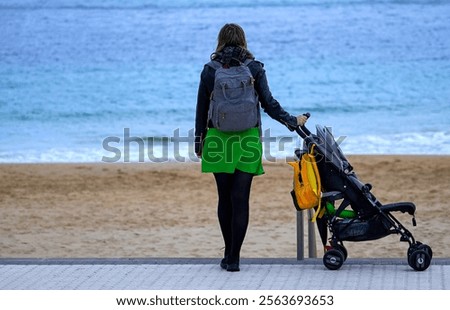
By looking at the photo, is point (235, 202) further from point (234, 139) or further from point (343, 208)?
point (343, 208)

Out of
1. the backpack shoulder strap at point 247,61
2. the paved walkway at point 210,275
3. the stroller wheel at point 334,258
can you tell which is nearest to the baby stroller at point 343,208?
the stroller wheel at point 334,258

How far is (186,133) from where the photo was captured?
1091 inches

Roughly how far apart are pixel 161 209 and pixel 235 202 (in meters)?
7.21

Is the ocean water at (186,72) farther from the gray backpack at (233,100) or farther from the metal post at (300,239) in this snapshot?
the gray backpack at (233,100)

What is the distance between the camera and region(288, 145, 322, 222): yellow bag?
25.1 ft

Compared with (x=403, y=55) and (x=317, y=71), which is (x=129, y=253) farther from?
(x=403, y=55)

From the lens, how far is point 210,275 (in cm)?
765

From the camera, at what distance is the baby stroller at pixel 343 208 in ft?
25.2

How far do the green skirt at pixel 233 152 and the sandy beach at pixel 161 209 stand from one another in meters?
4.06

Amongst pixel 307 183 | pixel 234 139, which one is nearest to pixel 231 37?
pixel 234 139

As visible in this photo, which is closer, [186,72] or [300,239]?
[300,239]

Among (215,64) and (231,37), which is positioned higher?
(231,37)
